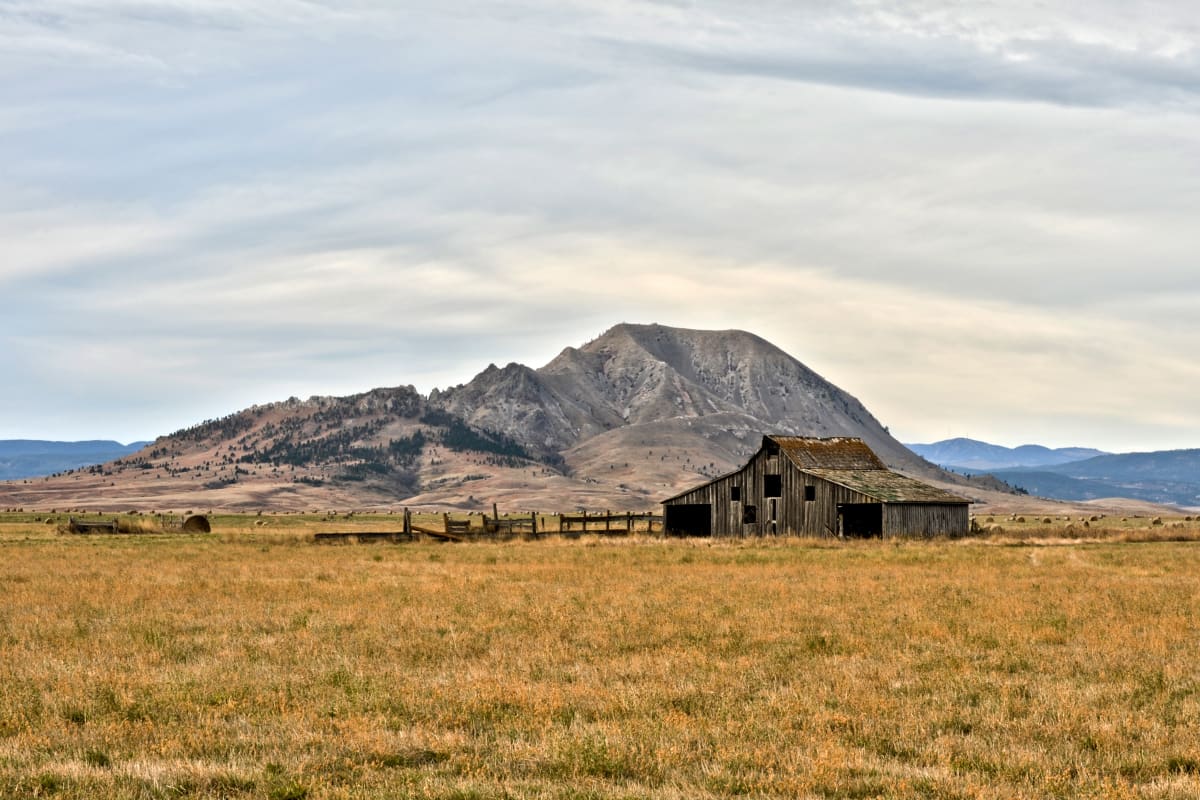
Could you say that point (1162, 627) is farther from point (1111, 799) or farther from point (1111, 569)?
point (1111, 569)

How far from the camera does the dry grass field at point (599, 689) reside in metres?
10.7

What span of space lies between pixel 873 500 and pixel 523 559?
25110mm

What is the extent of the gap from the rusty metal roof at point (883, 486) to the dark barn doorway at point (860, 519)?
3.45ft

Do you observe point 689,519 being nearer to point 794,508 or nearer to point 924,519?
point 794,508

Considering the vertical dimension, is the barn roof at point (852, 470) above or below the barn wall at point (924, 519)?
above

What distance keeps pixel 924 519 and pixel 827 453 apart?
25.0 feet

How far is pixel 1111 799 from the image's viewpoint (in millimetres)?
9828

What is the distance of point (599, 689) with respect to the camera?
14938 millimetres

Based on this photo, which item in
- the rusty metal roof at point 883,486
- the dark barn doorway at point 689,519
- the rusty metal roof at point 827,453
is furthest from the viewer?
the dark barn doorway at point 689,519

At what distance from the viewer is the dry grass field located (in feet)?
35.1

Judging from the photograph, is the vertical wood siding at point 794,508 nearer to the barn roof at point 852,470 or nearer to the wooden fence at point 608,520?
the barn roof at point 852,470

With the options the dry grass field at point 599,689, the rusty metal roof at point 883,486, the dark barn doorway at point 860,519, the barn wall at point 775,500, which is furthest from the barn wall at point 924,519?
the dry grass field at point 599,689

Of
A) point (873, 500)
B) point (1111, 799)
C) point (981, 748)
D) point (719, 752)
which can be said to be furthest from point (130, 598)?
point (873, 500)

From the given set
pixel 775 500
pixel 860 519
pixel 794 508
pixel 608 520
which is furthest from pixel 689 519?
pixel 860 519
